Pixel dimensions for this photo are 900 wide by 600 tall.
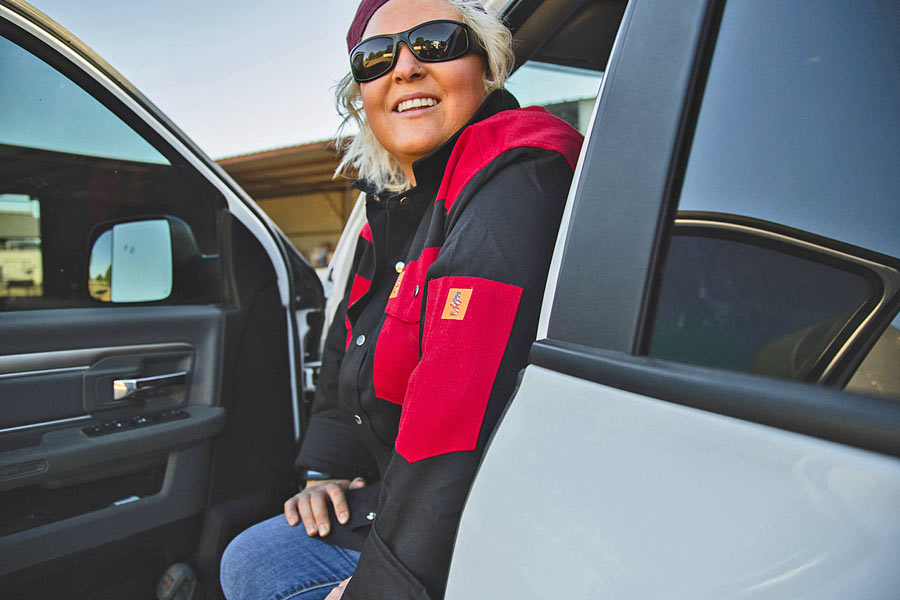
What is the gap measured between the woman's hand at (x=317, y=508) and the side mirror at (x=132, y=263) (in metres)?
0.78

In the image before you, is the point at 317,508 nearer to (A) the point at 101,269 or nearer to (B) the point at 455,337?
(B) the point at 455,337

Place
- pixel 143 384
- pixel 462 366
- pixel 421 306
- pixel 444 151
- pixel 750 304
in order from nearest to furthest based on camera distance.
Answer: pixel 750 304 → pixel 462 366 → pixel 421 306 → pixel 444 151 → pixel 143 384

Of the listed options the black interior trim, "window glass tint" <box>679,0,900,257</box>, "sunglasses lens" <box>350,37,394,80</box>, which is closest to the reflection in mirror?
"sunglasses lens" <box>350,37,394,80</box>

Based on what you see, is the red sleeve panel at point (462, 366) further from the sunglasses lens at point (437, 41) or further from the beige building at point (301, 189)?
the beige building at point (301, 189)

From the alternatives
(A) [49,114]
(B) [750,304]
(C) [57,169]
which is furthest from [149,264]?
(B) [750,304]

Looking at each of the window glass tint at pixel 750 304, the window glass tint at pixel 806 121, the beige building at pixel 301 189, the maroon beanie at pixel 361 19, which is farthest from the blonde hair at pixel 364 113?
the beige building at pixel 301 189

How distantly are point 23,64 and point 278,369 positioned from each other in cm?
110

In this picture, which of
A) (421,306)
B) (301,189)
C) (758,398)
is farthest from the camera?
(301,189)

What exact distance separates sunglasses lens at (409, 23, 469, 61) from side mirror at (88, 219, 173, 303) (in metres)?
1.04

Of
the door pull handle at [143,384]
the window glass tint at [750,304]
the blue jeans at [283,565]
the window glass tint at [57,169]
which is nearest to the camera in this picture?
the window glass tint at [750,304]

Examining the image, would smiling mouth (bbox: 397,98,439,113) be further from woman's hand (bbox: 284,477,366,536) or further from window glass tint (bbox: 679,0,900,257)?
woman's hand (bbox: 284,477,366,536)

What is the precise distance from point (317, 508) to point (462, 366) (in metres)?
0.76

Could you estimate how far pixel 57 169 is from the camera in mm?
1534

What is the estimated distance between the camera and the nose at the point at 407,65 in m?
1.28
